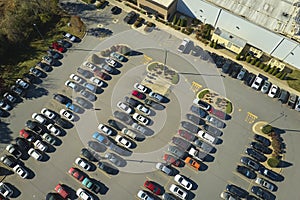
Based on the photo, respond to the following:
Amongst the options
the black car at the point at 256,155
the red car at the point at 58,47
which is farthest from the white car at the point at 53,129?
the black car at the point at 256,155

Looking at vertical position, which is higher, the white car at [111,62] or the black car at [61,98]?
the white car at [111,62]

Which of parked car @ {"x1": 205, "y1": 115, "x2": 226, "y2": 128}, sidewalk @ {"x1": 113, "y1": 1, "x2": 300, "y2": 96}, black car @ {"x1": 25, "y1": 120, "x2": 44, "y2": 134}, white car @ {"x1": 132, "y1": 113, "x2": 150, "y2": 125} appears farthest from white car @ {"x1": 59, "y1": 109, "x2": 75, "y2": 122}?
sidewalk @ {"x1": 113, "y1": 1, "x2": 300, "y2": 96}

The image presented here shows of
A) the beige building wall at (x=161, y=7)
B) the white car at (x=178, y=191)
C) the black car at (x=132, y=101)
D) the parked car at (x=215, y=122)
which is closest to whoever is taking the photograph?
the white car at (x=178, y=191)

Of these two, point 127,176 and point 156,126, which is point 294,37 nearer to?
point 156,126

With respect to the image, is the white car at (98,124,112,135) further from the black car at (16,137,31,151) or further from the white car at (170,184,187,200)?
the white car at (170,184,187,200)

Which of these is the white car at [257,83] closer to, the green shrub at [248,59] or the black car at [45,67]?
the green shrub at [248,59]

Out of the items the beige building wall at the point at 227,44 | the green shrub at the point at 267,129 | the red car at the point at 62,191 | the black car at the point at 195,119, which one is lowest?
the red car at the point at 62,191
